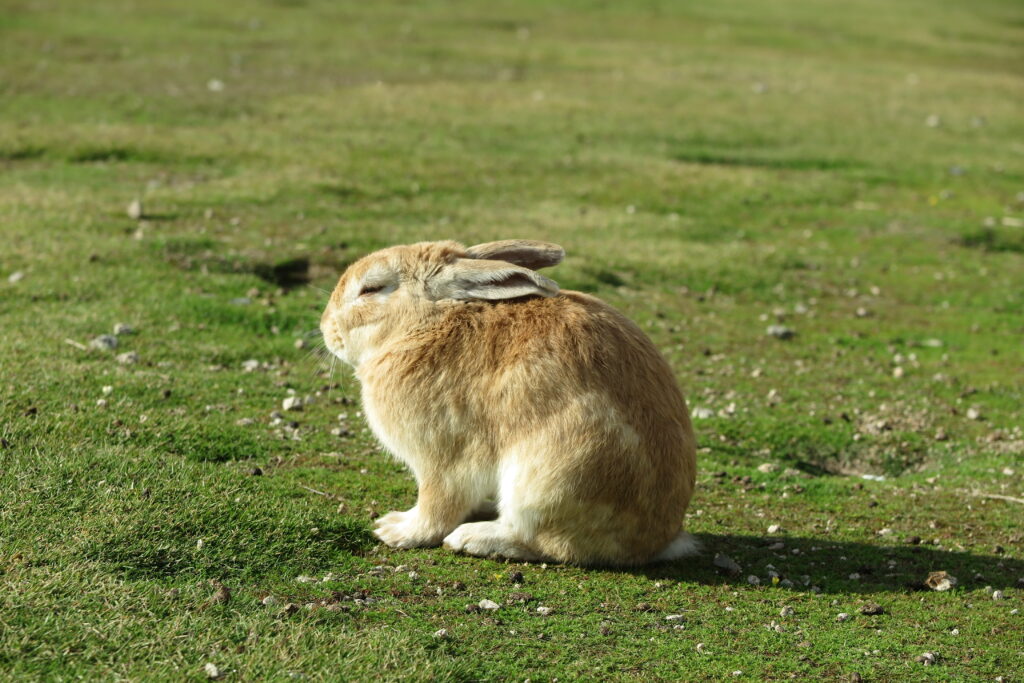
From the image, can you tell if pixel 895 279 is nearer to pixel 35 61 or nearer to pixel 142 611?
pixel 142 611

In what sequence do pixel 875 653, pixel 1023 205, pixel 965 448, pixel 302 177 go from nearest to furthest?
pixel 875 653 → pixel 965 448 → pixel 302 177 → pixel 1023 205

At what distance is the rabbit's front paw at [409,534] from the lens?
627 cm

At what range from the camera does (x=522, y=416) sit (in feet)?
19.7

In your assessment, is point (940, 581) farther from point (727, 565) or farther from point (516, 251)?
point (516, 251)

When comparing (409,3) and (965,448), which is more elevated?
(409,3)

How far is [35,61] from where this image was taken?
20.8m

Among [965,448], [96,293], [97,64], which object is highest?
[97,64]

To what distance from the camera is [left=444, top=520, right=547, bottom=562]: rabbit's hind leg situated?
6.20 metres

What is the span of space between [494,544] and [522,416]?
0.76 meters

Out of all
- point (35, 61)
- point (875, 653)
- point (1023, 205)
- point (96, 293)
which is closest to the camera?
point (875, 653)

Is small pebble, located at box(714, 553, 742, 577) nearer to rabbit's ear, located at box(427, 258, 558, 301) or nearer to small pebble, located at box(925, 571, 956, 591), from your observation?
small pebble, located at box(925, 571, 956, 591)

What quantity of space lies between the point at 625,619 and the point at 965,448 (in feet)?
15.7

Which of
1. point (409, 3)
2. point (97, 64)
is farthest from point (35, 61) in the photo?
point (409, 3)

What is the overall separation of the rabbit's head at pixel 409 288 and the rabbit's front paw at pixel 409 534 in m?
1.00
